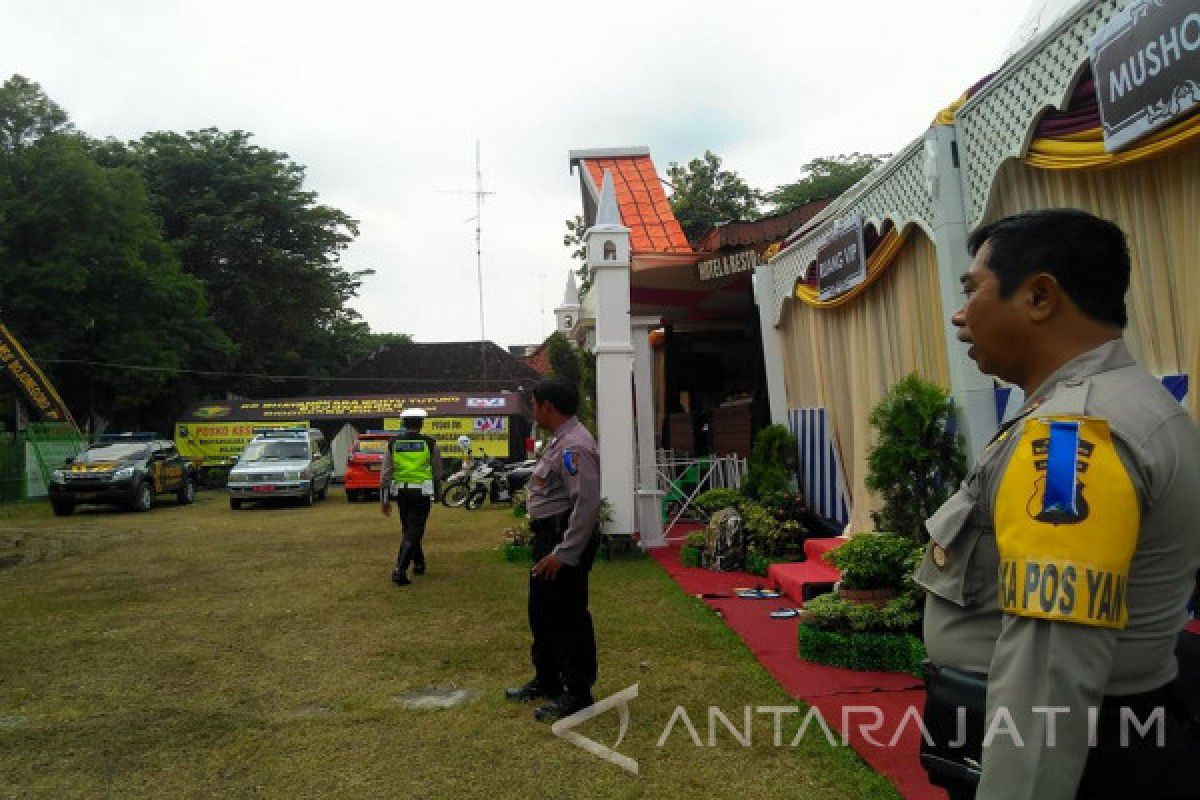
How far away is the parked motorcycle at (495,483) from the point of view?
17828mm

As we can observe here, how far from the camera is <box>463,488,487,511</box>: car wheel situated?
17.5 m

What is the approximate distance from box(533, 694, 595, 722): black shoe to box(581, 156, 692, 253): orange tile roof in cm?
727

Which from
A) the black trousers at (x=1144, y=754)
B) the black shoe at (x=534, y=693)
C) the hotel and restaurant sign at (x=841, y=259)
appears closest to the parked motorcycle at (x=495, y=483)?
the hotel and restaurant sign at (x=841, y=259)

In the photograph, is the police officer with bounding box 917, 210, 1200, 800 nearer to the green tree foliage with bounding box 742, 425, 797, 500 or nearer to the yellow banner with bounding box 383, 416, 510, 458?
the green tree foliage with bounding box 742, 425, 797, 500

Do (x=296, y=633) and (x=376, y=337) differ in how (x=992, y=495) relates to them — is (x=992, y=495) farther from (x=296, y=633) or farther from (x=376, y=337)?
(x=376, y=337)

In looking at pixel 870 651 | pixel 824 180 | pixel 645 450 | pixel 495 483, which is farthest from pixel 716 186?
pixel 870 651

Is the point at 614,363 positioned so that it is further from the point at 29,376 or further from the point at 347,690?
the point at 29,376

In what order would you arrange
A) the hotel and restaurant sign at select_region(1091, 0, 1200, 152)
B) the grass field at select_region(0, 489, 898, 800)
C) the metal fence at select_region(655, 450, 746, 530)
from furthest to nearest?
1. the metal fence at select_region(655, 450, 746, 530)
2. the grass field at select_region(0, 489, 898, 800)
3. the hotel and restaurant sign at select_region(1091, 0, 1200, 152)

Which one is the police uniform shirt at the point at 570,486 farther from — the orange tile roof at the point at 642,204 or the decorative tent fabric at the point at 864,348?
the orange tile roof at the point at 642,204

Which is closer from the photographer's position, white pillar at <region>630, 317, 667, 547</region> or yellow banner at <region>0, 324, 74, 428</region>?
white pillar at <region>630, 317, 667, 547</region>

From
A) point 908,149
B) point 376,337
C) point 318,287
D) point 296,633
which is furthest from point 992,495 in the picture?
point 376,337

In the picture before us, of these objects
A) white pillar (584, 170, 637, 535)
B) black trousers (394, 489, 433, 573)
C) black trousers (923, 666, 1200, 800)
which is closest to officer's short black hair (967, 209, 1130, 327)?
black trousers (923, 666, 1200, 800)

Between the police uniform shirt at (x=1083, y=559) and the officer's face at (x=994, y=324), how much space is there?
0.10 metres

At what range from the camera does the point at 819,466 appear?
904cm
